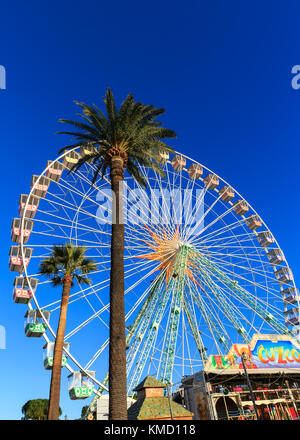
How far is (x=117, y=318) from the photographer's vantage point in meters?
11.5

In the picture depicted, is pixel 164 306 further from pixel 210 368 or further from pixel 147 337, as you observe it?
pixel 210 368

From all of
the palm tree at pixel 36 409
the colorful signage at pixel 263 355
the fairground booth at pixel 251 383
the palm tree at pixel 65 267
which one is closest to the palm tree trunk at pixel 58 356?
the palm tree at pixel 65 267

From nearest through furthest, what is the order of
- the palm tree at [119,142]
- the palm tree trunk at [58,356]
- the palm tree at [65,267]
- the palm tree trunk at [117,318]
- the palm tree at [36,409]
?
the palm tree trunk at [117,318] → the palm tree at [119,142] → the palm tree trunk at [58,356] → the palm tree at [65,267] → the palm tree at [36,409]

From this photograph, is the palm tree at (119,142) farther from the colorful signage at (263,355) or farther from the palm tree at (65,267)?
the colorful signage at (263,355)

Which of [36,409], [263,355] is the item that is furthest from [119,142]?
[36,409]

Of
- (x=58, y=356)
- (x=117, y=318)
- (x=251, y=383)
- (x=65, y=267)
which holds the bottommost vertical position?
(x=117, y=318)

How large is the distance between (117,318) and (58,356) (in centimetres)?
882

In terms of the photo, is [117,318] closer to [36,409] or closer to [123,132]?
[123,132]

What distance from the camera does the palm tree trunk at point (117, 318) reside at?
33.4 feet

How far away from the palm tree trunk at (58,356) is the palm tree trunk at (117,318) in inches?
321

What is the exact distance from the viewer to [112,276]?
41.0 feet

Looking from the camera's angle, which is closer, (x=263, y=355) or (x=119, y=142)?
(x=119, y=142)

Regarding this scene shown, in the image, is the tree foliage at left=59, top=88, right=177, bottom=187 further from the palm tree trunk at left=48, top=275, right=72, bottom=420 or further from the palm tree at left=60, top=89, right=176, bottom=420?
the palm tree trunk at left=48, top=275, right=72, bottom=420
